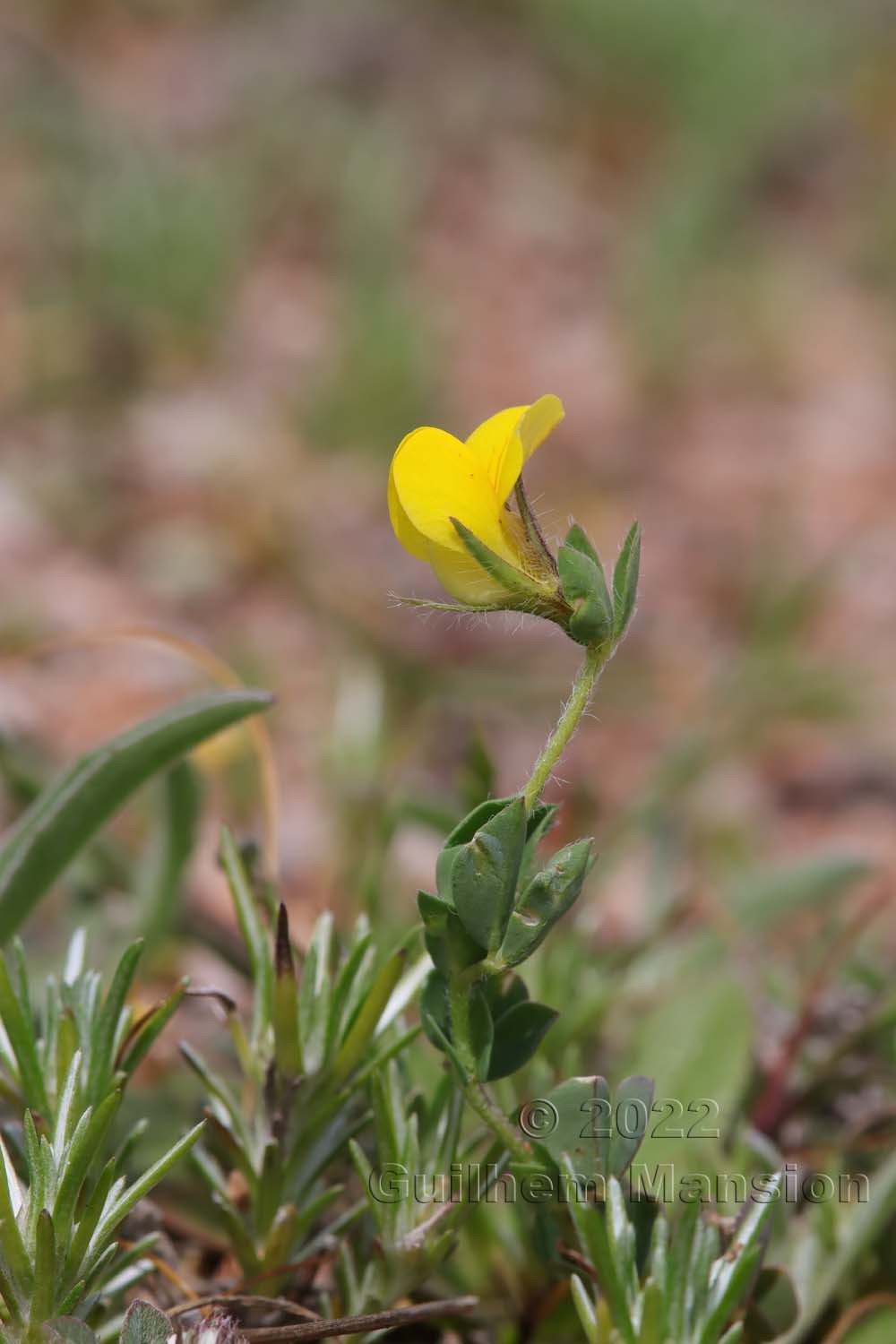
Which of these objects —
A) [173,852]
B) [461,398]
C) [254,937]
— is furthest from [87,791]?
[461,398]

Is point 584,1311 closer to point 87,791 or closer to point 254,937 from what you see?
Answer: point 254,937

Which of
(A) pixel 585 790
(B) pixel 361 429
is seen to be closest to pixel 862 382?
(B) pixel 361 429

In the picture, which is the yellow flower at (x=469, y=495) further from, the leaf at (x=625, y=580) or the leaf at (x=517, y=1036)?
the leaf at (x=517, y=1036)

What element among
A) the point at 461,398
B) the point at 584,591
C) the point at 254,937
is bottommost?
the point at 254,937

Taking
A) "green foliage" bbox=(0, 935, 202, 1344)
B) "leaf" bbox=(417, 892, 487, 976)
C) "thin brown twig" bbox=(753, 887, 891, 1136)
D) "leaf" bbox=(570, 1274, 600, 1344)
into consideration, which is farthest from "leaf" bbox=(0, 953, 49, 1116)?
"thin brown twig" bbox=(753, 887, 891, 1136)

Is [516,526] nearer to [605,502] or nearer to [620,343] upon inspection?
[605,502]

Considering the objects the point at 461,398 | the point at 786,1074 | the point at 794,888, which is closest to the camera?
the point at 786,1074

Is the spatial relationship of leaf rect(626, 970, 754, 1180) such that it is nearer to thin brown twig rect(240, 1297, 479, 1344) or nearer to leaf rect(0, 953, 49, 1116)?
thin brown twig rect(240, 1297, 479, 1344)
